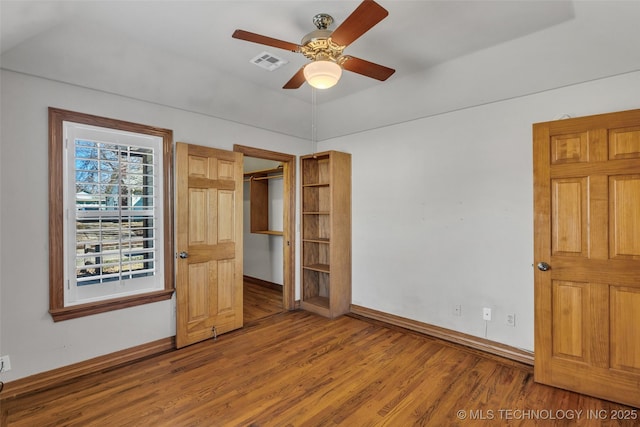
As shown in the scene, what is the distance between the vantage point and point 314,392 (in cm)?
235

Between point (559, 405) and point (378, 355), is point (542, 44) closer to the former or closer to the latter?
point (559, 405)

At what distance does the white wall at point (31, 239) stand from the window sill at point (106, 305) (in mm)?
54

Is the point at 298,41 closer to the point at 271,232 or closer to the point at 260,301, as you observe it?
the point at 271,232

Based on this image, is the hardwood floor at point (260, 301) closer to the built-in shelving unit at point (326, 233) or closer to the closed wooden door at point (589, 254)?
the built-in shelving unit at point (326, 233)

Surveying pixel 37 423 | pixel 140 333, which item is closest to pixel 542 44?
A: pixel 140 333

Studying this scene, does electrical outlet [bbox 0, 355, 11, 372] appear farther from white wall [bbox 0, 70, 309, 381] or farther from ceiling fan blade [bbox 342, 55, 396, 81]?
ceiling fan blade [bbox 342, 55, 396, 81]

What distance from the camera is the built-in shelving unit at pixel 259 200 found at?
5.48 metres

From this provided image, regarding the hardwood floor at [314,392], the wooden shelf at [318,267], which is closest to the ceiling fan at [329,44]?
the hardwood floor at [314,392]

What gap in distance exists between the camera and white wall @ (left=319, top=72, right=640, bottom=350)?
2.83m

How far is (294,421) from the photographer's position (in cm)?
202

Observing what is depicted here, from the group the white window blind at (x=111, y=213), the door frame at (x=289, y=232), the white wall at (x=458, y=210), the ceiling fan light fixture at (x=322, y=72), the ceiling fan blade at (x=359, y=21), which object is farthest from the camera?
the door frame at (x=289, y=232)

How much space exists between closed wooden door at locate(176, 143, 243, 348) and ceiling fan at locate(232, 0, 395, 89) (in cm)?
163

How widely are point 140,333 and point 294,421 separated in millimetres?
1850

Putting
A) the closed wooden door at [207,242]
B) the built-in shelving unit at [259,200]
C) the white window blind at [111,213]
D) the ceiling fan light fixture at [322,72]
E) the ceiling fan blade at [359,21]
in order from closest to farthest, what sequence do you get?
the ceiling fan blade at [359,21] < the ceiling fan light fixture at [322,72] < the white window blind at [111,213] < the closed wooden door at [207,242] < the built-in shelving unit at [259,200]
